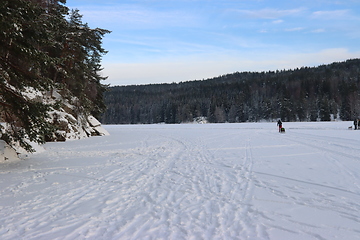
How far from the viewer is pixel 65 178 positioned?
23.2 ft

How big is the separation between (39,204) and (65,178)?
88.4 inches

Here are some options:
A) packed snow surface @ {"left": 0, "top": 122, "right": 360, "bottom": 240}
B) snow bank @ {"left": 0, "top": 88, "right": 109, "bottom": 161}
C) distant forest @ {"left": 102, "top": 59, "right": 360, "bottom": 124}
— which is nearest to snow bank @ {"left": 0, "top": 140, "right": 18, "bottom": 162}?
packed snow surface @ {"left": 0, "top": 122, "right": 360, "bottom": 240}

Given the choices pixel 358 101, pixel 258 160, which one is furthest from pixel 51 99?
pixel 358 101

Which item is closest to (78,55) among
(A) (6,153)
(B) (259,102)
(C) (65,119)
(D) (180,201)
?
(C) (65,119)

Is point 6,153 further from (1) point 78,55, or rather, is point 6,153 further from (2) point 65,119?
(1) point 78,55

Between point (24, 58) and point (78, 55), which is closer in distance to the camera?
point (24, 58)

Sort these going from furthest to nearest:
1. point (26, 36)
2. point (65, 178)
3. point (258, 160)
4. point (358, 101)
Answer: point (358, 101) → point (258, 160) → point (26, 36) → point (65, 178)

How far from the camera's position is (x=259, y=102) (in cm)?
9319

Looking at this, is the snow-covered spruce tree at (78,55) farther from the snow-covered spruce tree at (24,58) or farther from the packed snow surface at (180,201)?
the packed snow surface at (180,201)

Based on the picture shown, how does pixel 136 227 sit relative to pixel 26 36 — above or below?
below

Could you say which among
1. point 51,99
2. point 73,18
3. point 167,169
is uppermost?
point 73,18

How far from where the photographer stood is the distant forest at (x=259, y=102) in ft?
255

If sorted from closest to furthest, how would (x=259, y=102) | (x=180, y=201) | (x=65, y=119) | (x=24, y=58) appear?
1. (x=180, y=201)
2. (x=24, y=58)
3. (x=65, y=119)
4. (x=259, y=102)

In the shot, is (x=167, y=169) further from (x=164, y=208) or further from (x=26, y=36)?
(x=26, y=36)
